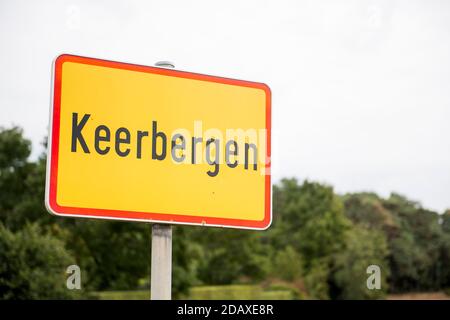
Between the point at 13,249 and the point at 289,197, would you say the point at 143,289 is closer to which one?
the point at 13,249

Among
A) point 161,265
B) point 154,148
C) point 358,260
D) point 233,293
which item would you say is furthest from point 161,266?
point 358,260

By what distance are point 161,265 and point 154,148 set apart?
0.59 meters

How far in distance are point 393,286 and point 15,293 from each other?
151 feet

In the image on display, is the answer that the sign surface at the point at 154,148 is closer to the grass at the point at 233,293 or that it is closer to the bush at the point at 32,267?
the bush at the point at 32,267

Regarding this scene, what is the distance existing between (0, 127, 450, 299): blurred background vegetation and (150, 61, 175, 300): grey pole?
32116mm

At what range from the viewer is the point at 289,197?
83.8 m

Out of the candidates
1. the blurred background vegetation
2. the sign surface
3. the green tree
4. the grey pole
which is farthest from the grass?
the grey pole

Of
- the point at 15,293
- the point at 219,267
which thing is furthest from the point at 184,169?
the point at 219,267

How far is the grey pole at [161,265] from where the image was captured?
323cm

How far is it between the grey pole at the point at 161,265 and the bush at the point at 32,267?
34.1 metres

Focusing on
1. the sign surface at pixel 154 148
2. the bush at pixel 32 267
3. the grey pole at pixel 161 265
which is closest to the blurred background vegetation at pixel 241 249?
the bush at pixel 32 267

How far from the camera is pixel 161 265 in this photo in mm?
3262

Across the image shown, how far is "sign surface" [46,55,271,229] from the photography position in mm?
3383

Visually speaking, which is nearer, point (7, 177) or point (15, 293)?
point (15, 293)
